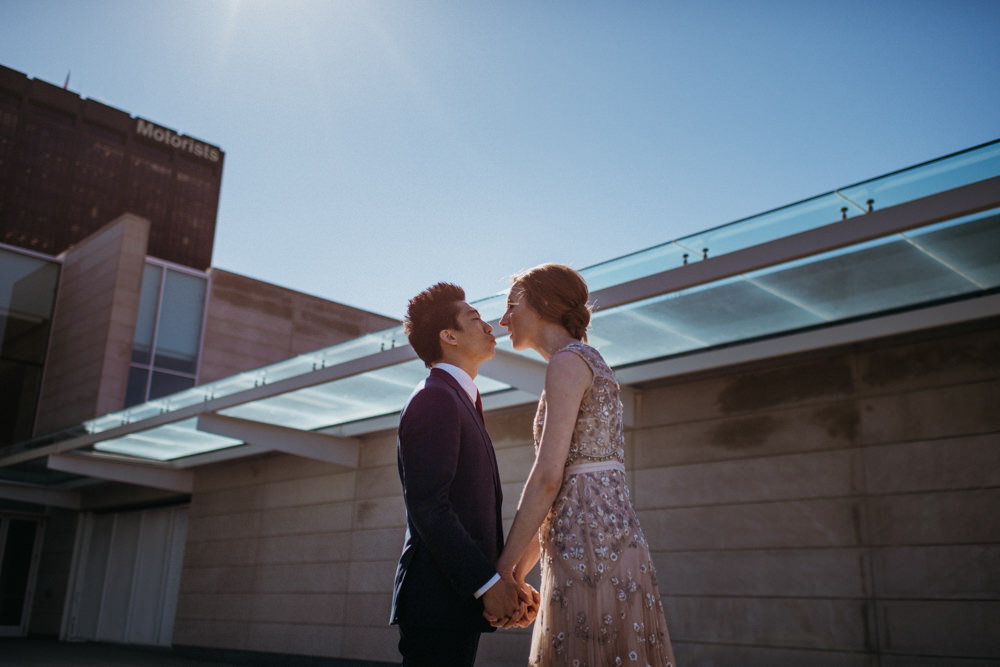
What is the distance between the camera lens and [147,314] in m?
18.8

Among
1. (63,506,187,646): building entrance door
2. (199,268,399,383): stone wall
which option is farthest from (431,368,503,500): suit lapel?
(199,268,399,383): stone wall

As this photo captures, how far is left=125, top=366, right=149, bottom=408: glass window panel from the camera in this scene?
17.9 m

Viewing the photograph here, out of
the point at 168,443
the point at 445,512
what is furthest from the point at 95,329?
the point at 445,512

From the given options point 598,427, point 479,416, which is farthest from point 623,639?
point 479,416

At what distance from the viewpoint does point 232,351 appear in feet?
65.2

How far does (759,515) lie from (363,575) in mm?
5641

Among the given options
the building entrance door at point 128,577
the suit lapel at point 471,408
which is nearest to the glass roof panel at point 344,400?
the building entrance door at point 128,577

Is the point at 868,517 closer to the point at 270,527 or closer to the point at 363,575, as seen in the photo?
the point at 363,575

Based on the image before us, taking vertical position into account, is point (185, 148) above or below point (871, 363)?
above

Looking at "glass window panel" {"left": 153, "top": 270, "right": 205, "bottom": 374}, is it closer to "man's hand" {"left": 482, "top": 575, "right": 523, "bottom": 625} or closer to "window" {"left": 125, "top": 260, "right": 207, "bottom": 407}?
"window" {"left": 125, "top": 260, "right": 207, "bottom": 407}

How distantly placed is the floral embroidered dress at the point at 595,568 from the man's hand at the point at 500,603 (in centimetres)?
15

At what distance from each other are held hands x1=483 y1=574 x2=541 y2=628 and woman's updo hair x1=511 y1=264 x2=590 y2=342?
0.77 m

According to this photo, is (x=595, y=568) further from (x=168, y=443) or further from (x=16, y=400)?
(x=16, y=400)

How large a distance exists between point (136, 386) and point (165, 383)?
0.68 m
